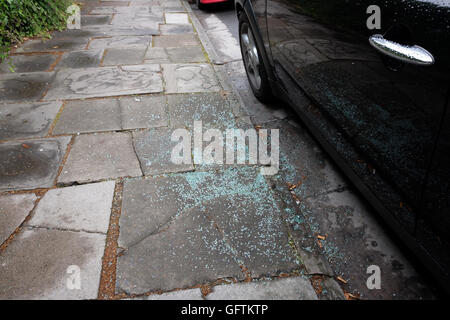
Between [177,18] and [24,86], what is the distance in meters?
3.59

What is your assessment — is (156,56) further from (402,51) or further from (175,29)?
(402,51)

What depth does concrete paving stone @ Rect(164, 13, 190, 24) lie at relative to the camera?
20.5ft

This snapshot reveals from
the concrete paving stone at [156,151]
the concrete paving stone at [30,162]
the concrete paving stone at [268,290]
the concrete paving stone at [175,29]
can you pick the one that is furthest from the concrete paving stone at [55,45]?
the concrete paving stone at [268,290]

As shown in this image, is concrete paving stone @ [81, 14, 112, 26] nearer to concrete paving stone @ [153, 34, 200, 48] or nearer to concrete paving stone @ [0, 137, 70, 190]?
concrete paving stone @ [153, 34, 200, 48]

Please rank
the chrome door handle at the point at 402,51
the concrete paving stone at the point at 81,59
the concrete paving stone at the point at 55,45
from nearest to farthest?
the chrome door handle at the point at 402,51, the concrete paving stone at the point at 81,59, the concrete paving stone at the point at 55,45

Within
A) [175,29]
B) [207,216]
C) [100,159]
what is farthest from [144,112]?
[175,29]

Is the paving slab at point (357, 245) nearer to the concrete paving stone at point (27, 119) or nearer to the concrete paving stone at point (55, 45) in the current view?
the concrete paving stone at point (27, 119)

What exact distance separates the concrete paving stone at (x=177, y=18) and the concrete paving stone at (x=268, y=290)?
562 cm

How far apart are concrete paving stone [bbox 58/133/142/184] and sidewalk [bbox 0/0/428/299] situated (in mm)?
12

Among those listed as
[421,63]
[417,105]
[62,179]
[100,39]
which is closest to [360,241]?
[417,105]

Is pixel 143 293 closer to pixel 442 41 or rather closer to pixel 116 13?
pixel 442 41

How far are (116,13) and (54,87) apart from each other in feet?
12.5

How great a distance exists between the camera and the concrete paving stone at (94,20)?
6.19 meters

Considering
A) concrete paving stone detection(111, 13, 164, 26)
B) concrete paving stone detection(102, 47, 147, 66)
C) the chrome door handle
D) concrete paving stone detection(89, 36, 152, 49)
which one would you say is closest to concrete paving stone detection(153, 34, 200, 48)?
concrete paving stone detection(89, 36, 152, 49)
